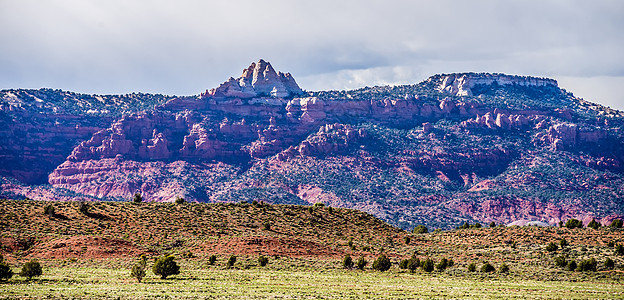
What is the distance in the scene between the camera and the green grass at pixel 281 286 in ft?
131

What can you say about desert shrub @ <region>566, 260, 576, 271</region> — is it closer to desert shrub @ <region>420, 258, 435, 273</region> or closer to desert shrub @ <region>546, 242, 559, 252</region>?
desert shrub @ <region>546, 242, 559, 252</region>

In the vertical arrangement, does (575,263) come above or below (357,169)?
below

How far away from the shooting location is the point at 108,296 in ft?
125

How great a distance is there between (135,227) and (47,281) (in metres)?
29.9

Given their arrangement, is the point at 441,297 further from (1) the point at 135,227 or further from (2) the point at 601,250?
(1) the point at 135,227

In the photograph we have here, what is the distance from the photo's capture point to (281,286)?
4453cm

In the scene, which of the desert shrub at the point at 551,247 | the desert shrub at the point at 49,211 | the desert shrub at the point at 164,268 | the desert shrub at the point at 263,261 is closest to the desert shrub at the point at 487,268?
the desert shrub at the point at 551,247

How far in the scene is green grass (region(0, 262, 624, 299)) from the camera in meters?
40.0

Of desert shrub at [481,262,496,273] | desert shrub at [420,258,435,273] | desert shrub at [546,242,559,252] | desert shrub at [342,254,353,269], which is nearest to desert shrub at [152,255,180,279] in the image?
desert shrub at [342,254,353,269]

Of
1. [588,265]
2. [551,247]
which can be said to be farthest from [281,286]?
[551,247]

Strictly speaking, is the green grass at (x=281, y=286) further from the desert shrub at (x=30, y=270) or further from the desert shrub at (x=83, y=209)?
the desert shrub at (x=83, y=209)

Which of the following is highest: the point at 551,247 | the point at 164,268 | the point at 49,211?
the point at 49,211

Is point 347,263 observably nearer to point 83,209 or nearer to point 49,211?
point 83,209

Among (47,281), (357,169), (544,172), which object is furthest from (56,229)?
(544,172)
